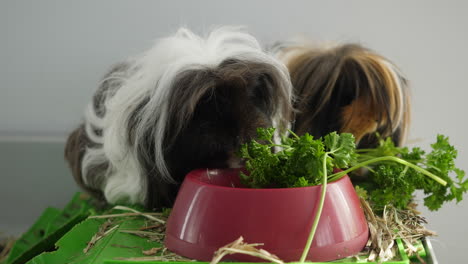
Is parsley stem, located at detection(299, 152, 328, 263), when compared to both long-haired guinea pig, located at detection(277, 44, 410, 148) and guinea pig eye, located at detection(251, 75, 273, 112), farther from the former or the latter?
long-haired guinea pig, located at detection(277, 44, 410, 148)

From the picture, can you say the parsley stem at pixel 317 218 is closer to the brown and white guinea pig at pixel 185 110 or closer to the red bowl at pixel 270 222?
the red bowl at pixel 270 222

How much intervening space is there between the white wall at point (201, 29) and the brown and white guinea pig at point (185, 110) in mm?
631

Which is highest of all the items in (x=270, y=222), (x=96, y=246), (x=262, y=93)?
(x=262, y=93)

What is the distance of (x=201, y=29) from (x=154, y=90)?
0.71 metres

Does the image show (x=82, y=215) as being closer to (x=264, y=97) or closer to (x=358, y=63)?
(x=264, y=97)

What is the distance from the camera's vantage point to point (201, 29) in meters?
1.76

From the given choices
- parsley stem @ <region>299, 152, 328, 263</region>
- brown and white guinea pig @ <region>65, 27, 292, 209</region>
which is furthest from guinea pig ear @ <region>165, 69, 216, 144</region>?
parsley stem @ <region>299, 152, 328, 263</region>

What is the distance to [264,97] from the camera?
1137 mm

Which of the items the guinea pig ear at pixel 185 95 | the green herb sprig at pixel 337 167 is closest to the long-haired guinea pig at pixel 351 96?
the green herb sprig at pixel 337 167

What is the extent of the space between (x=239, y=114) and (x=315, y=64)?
36cm

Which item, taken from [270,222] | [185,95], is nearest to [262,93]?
[185,95]

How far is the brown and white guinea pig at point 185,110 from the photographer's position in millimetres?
1050

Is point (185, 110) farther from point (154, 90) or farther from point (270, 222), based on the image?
point (270, 222)

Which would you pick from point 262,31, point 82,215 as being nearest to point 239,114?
point 82,215
